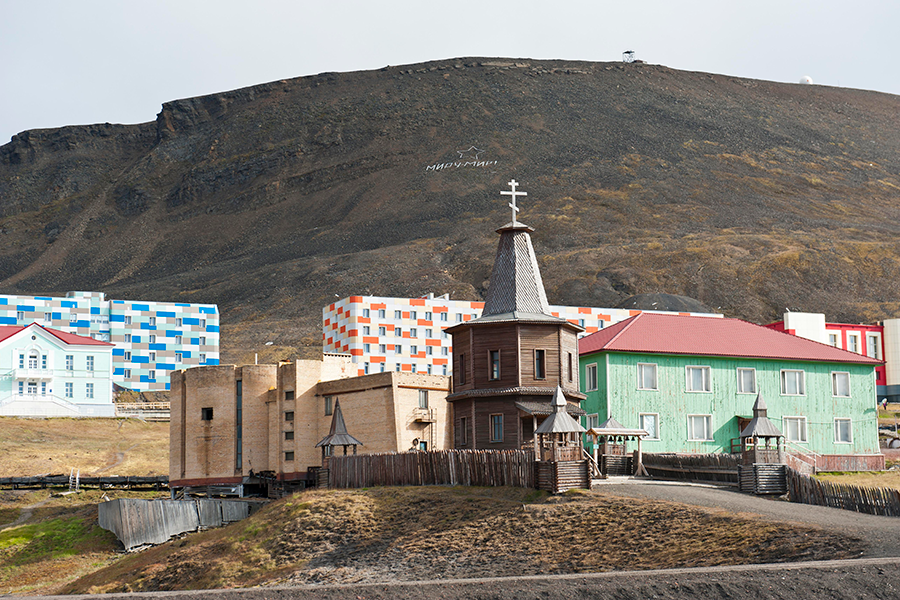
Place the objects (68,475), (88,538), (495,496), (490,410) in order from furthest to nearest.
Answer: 1. (68,475)
2. (88,538)
3. (490,410)
4. (495,496)

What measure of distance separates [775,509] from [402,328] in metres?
78.0

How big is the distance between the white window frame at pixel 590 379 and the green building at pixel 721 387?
5 centimetres

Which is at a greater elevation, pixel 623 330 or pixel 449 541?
pixel 623 330

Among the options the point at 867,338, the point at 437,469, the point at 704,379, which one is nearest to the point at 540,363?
the point at 437,469

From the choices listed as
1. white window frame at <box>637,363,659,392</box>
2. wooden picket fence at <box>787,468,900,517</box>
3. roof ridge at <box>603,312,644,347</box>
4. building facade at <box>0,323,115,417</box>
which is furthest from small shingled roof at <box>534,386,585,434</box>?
building facade at <box>0,323,115,417</box>

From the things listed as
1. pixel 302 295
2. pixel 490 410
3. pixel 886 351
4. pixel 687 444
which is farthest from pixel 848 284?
pixel 490 410

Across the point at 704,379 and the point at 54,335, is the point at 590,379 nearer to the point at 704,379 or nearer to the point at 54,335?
the point at 704,379

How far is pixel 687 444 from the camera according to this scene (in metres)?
57.6

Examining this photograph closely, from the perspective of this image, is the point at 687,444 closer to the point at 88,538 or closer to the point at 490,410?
the point at 490,410

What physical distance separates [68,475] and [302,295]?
353 feet

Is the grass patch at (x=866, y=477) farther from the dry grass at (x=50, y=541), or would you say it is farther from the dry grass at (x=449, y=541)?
the dry grass at (x=50, y=541)

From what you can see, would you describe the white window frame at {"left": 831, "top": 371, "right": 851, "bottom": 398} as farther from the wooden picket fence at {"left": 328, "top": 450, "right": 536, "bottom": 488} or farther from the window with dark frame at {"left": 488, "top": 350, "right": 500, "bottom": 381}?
the wooden picket fence at {"left": 328, "top": 450, "right": 536, "bottom": 488}

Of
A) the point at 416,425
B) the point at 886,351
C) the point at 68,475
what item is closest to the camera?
Answer: the point at 416,425

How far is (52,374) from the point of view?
3679 inches
